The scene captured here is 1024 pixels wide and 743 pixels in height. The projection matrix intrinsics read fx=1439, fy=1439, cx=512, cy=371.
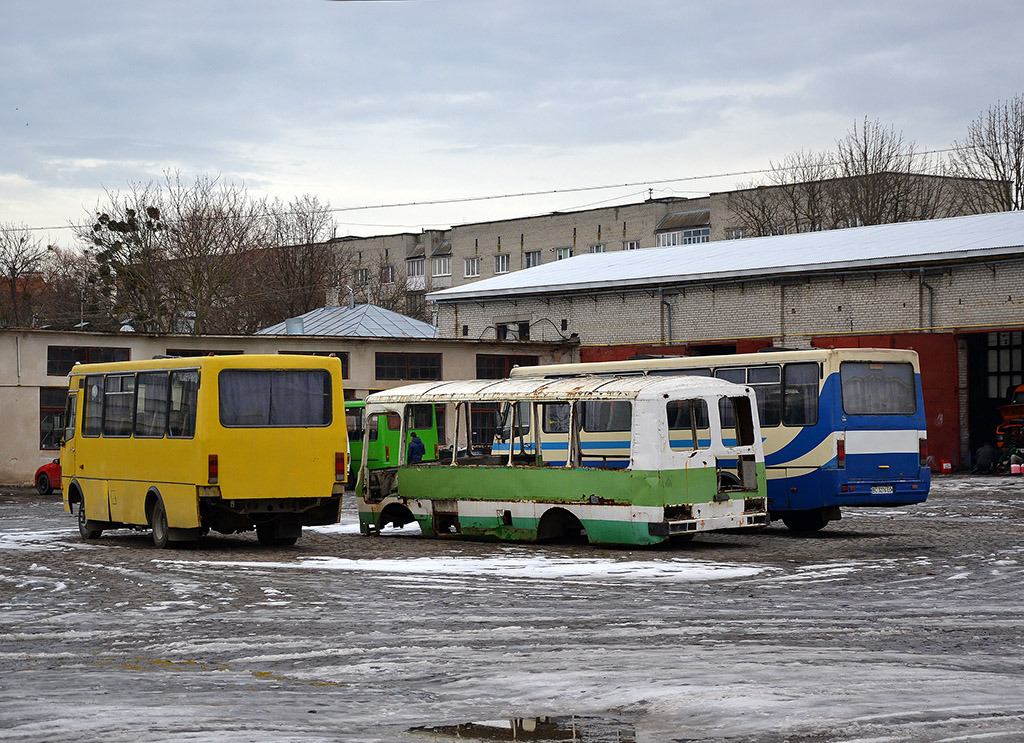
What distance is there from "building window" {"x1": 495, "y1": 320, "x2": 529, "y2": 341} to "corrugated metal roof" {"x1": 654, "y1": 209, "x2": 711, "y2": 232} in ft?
118

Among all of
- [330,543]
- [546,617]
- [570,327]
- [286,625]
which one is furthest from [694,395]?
[570,327]

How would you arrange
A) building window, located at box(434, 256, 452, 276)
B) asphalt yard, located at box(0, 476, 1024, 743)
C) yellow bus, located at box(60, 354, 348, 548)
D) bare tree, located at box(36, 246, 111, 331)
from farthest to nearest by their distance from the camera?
1. building window, located at box(434, 256, 452, 276)
2. bare tree, located at box(36, 246, 111, 331)
3. yellow bus, located at box(60, 354, 348, 548)
4. asphalt yard, located at box(0, 476, 1024, 743)

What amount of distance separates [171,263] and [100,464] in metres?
40.6

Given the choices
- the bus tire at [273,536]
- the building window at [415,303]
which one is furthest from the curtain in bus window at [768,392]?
the building window at [415,303]

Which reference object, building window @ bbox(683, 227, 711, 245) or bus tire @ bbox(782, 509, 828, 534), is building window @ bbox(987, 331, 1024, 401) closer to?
bus tire @ bbox(782, 509, 828, 534)

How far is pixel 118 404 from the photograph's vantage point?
2180cm

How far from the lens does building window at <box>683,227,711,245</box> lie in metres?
85.3

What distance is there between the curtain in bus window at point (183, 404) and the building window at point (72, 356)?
72.0 feet

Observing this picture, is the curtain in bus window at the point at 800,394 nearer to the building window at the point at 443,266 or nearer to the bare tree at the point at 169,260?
the bare tree at the point at 169,260

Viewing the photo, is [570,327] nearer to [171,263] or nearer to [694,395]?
[171,263]

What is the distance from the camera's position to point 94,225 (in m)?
63.1

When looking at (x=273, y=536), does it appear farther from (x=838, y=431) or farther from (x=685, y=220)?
(x=685, y=220)

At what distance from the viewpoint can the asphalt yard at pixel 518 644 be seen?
7707 millimetres

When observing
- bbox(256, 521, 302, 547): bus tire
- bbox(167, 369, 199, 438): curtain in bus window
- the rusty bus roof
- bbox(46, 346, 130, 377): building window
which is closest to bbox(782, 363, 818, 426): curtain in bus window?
the rusty bus roof
